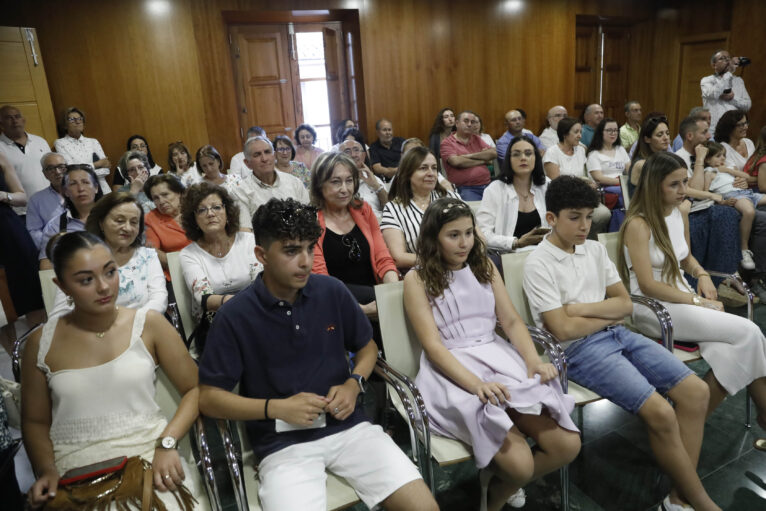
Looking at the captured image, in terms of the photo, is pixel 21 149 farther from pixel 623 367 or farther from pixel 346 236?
pixel 623 367

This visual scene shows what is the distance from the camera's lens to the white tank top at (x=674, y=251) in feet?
7.65

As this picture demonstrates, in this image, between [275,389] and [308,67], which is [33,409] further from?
[308,67]

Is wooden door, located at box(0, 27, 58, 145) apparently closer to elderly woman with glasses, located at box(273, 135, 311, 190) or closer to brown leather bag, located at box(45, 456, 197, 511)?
elderly woman with glasses, located at box(273, 135, 311, 190)

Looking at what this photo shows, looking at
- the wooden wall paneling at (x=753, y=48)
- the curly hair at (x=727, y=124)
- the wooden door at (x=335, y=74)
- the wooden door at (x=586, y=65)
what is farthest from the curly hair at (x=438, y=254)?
the wooden wall paneling at (x=753, y=48)

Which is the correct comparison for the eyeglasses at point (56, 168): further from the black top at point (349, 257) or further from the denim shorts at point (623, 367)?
the denim shorts at point (623, 367)

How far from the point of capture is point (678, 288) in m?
2.31

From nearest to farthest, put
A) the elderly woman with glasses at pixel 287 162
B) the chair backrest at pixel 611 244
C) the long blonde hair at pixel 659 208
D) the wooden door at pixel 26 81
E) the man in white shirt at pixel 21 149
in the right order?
1. the long blonde hair at pixel 659 208
2. the chair backrest at pixel 611 244
3. the man in white shirt at pixel 21 149
4. the elderly woman with glasses at pixel 287 162
5. the wooden door at pixel 26 81

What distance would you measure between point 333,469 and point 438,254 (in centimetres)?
83

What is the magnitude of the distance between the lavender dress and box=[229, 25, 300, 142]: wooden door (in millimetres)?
5302

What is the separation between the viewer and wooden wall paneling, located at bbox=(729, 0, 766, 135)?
7104mm

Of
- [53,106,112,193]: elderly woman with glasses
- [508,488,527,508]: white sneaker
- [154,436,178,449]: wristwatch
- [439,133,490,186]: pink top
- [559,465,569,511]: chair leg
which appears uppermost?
[53,106,112,193]: elderly woman with glasses

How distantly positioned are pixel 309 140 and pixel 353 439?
4178mm

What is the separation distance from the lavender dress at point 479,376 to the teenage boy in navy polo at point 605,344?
23cm

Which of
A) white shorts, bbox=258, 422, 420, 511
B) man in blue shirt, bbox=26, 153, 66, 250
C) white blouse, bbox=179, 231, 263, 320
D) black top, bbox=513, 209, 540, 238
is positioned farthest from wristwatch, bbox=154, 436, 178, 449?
man in blue shirt, bbox=26, 153, 66, 250
